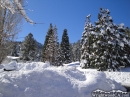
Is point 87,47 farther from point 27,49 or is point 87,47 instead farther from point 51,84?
point 51,84

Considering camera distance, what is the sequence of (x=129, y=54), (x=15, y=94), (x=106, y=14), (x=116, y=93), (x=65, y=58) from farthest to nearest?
(x=65, y=58) → (x=129, y=54) → (x=106, y=14) → (x=116, y=93) → (x=15, y=94)

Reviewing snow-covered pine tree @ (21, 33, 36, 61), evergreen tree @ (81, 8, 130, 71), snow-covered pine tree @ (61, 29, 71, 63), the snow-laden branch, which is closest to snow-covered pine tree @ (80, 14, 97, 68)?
evergreen tree @ (81, 8, 130, 71)

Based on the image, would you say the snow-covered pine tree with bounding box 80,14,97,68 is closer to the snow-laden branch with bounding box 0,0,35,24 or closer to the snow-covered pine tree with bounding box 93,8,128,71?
the snow-covered pine tree with bounding box 93,8,128,71

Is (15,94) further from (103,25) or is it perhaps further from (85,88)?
(103,25)

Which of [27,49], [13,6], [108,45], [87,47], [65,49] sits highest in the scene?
[65,49]

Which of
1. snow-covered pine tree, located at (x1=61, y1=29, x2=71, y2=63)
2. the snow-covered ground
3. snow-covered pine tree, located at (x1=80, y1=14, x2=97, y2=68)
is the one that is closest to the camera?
the snow-covered ground

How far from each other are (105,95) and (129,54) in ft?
66.4

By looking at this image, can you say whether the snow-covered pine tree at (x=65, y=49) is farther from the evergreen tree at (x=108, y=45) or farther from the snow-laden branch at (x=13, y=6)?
the snow-laden branch at (x=13, y=6)

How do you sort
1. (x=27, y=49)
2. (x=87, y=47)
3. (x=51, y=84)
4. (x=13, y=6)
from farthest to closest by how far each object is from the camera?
1. (x=27, y=49)
2. (x=87, y=47)
3. (x=51, y=84)
4. (x=13, y=6)

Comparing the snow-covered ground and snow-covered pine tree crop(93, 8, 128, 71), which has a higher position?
snow-covered pine tree crop(93, 8, 128, 71)

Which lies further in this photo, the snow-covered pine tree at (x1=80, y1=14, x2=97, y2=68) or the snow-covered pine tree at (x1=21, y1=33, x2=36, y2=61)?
the snow-covered pine tree at (x1=21, y1=33, x2=36, y2=61)

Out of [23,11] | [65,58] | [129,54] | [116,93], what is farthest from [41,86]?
[65,58]

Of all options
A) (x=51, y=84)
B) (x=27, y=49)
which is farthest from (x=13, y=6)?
(x=27, y=49)

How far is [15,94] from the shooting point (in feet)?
15.8
